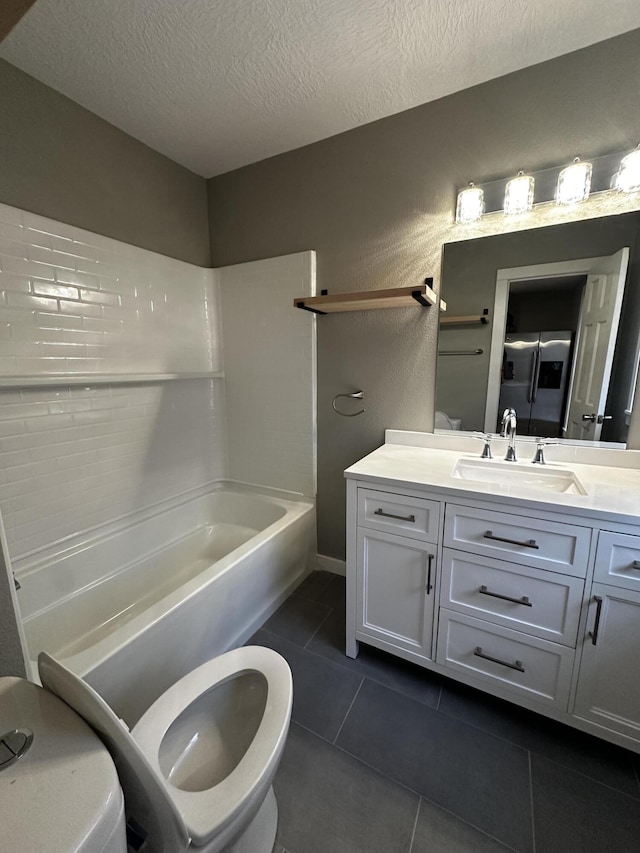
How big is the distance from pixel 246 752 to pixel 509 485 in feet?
3.82

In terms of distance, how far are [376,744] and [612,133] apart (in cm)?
246

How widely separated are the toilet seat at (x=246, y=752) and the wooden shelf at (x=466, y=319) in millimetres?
1587

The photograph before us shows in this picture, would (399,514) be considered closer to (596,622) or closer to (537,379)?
(596,622)

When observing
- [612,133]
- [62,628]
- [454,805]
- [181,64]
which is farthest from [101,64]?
[454,805]

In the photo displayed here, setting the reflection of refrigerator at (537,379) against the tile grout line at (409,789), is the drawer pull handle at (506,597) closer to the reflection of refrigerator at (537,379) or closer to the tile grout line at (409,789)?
the tile grout line at (409,789)

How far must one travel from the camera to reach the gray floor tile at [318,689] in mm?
1355

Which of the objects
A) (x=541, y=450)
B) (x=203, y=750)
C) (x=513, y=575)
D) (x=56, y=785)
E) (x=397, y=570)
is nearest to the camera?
(x=56, y=785)

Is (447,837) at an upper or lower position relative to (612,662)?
lower

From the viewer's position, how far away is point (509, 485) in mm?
1342

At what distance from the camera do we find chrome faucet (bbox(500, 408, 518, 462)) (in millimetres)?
1628

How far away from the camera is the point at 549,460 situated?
1.63 metres

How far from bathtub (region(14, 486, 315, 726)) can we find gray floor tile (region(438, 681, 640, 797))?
0.95 meters

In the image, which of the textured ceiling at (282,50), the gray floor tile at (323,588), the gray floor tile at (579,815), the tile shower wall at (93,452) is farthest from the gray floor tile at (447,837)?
the textured ceiling at (282,50)

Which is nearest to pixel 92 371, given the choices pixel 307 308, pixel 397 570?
pixel 307 308
